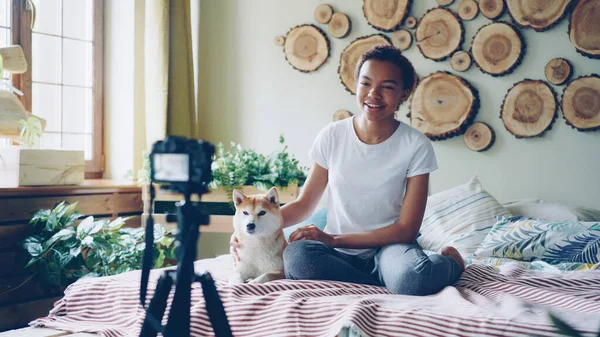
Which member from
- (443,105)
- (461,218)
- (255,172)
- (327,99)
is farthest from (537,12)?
(255,172)

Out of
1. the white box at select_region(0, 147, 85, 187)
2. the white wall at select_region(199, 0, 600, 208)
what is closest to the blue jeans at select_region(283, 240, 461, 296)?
the white wall at select_region(199, 0, 600, 208)

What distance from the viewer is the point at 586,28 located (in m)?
2.50

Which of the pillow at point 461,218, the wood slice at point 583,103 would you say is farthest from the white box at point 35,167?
the wood slice at point 583,103

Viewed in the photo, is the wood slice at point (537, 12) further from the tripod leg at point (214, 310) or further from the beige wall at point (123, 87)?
the tripod leg at point (214, 310)

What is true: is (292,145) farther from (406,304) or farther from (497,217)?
(406,304)

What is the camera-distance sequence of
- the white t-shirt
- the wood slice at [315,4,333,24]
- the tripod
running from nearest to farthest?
the tripod
the white t-shirt
the wood slice at [315,4,333,24]

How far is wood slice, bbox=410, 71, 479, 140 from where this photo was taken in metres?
2.74

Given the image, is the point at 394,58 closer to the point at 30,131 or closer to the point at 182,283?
the point at 182,283

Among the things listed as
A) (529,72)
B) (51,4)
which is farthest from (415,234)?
(51,4)

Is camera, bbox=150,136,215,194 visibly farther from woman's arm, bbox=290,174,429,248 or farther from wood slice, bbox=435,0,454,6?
wood slice, bbox=435,0,454,6

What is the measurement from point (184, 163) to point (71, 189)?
199 cm

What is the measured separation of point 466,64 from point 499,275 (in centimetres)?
145

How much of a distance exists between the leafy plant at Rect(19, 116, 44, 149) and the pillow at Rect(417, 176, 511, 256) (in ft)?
6.00

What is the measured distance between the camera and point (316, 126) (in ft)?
10.6
